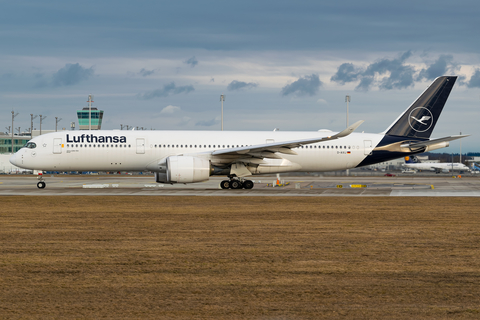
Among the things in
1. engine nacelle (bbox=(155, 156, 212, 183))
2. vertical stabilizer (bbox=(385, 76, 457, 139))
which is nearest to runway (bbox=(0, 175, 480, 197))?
engine nacelle (bbox=(155, 156, 212, 183))

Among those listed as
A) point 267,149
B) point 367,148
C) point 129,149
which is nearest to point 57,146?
point 129,149

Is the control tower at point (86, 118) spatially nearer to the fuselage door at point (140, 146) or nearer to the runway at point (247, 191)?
the runway at point (247, 191)

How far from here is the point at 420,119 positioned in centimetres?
3644

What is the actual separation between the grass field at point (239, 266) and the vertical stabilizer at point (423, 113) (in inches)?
729

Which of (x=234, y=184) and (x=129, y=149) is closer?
(x=129, y=149)

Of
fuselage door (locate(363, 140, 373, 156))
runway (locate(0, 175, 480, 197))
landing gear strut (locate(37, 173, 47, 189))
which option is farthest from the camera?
fuselage door (locate(363, 140, 373, 156))


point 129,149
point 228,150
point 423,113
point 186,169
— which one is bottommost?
point 186,169

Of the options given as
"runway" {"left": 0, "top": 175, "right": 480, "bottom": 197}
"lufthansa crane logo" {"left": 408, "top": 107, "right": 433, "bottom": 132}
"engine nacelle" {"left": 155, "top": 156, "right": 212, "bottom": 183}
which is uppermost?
"lufthansa crane logo" {"left": 408, "top": 107, "right": 433, "bottom": 132}

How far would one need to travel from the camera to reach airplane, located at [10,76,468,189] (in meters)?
32.6

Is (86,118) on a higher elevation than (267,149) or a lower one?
higher

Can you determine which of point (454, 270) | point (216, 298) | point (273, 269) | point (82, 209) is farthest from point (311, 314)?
point (82, 209)

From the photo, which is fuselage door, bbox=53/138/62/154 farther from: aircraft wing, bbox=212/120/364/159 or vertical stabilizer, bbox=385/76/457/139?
vertical stabilizer, bbox=385/76/457/139

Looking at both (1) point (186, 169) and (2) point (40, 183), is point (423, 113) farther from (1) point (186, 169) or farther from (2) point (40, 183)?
(2) point (40, 183)

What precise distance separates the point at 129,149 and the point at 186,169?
16.8 feet
